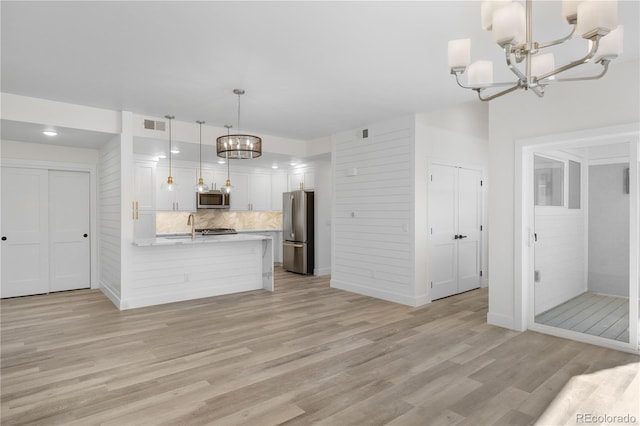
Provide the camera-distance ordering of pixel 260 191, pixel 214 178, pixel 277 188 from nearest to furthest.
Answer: pixel 214 178, pixel 260 191, pixel 277 188

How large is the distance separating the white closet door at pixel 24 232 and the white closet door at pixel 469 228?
6.99 meters

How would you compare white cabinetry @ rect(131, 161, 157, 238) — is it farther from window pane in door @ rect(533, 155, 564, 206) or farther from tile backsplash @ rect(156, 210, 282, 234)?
window pane in door @ rect(533, 155, 564, 206)

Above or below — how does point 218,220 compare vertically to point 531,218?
below

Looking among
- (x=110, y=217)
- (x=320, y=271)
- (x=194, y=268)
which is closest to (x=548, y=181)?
(x=320, y=271)

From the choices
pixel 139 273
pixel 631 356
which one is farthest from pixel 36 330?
pixel 631 356

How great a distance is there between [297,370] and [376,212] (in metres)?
3.22

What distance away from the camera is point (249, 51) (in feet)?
10.7

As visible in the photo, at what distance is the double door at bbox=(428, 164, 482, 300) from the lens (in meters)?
5.64

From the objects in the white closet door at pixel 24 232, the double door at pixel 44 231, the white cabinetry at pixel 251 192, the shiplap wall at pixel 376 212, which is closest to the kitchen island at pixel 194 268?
the shiplap wall at pixel 376 212

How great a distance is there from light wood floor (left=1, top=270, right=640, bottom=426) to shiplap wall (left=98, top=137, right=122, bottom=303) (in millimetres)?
791

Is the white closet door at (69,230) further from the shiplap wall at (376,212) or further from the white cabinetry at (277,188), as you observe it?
the shiplap wall at (376,212)

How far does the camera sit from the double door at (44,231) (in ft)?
19.4

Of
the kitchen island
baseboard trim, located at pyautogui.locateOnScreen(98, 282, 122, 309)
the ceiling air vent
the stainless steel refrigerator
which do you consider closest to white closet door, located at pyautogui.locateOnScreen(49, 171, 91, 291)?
baseboard trim, located at pyautogui.locateOnScreen(98, 282, 122, 309)

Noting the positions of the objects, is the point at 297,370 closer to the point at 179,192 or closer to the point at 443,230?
the point at 443,230
